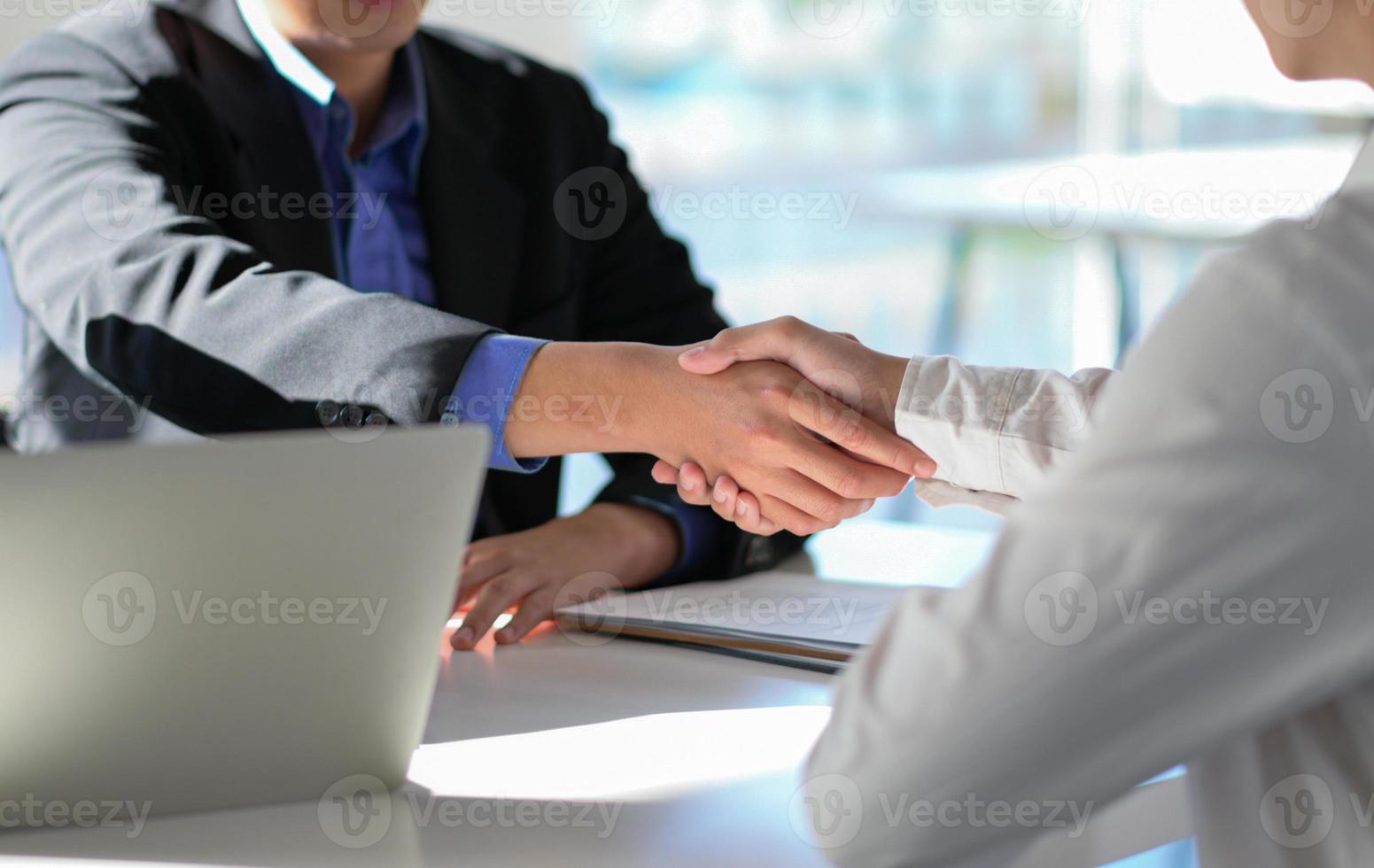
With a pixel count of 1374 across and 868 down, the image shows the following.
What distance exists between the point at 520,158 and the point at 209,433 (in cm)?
64

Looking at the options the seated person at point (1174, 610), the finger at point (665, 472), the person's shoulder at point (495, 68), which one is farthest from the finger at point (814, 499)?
the person's shoulder at point (495, 68)

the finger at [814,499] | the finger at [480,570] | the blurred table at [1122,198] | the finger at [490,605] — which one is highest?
the blurred table at [1122,198]

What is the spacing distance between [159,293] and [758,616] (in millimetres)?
646

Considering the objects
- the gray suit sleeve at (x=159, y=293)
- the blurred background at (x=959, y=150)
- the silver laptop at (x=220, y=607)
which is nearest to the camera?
the silver laptop at (x=220, y=607)

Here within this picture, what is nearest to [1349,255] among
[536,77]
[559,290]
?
[559,290]

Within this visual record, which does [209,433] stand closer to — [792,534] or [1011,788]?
[792,534]

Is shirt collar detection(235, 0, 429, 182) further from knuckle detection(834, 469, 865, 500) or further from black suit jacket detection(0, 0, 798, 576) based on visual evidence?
knuckle detection(834, 469, 865, 500)

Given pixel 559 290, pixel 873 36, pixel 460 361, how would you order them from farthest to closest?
pixel 873 36
pixel 559 290
pixel 460 361

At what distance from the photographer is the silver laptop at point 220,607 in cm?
66

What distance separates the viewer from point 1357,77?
2.41 feet

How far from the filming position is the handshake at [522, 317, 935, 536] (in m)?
1.21

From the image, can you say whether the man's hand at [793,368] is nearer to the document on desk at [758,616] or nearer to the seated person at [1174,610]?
the document on desk at [758,616]

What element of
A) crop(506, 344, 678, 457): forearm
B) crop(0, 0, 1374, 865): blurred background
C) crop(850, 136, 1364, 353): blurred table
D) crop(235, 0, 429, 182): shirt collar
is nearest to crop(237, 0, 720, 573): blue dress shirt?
crop(235, 0, 429, 182): shirt collar

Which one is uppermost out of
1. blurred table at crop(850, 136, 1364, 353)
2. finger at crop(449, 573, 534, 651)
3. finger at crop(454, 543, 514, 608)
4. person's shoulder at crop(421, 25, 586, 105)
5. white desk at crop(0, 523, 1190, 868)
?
blurred table at crop(850, 136, 1364, 353)
